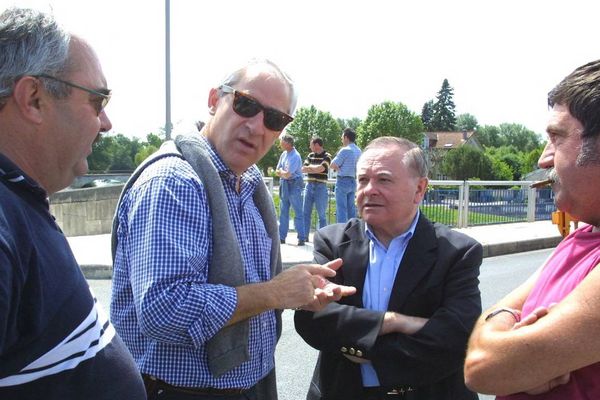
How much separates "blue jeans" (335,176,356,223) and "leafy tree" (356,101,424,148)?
7362 centimetres

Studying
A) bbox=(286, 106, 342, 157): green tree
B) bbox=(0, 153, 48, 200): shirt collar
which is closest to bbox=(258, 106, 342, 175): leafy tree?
bbox=(286, 106, 342, 157): green tree

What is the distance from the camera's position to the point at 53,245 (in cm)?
119

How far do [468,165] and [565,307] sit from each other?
56827mm

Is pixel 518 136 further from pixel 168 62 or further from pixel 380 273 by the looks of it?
pixel 380 273

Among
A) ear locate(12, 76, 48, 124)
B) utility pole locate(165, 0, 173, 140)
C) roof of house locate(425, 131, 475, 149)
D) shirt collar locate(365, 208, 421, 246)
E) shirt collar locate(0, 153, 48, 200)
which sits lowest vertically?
shirt collar locate(365, 208, 421, 246)

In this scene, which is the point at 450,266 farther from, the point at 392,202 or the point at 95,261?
the point at 95,261

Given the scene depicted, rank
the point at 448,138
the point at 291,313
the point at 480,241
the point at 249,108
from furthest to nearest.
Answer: the point at 448,138 → the point at 480,241 → the point at 291,313 → the point at 249,108

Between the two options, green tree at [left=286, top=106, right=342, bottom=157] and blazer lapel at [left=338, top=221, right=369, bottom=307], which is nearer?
blazer lapel at [left=338, top=221, right=369, bottom=307]

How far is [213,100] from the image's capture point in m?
2.23

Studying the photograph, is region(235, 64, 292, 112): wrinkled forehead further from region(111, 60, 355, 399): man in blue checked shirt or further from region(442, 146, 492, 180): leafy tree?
region(442, 146, 492, 180): leafy tree

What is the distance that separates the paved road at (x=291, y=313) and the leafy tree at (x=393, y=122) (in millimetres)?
73354

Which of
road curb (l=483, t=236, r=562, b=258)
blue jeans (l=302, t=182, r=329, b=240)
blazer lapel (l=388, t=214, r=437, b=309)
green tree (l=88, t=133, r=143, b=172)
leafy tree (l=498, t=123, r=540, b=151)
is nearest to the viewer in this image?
blazer lapel (l=388, t=214, r=437, b=309)

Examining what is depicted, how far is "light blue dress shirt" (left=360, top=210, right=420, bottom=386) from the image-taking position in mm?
2385

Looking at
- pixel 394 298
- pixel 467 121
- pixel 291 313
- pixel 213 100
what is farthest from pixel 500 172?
pixel 467 121
